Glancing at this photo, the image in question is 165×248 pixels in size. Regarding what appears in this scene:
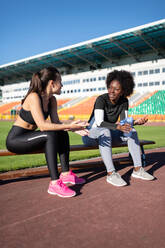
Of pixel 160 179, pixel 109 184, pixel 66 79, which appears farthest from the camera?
pixel 66 79

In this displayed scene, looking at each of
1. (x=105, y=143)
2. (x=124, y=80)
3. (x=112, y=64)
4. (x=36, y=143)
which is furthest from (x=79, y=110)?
(x=36, y=143)

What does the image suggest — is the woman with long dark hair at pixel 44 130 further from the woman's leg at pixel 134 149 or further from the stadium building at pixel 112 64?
the stadium building at pixel 112 64

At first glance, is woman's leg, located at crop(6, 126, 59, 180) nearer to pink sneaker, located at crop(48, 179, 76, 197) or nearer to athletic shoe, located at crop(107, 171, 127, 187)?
pink sneaker, located at crop(48, 179, 76, 197)

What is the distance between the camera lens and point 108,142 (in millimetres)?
3234

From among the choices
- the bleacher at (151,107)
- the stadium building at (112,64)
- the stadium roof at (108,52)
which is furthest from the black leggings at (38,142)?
the stadium roof at (108,52)

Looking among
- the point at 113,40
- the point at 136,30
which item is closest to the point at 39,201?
the point at 136,30

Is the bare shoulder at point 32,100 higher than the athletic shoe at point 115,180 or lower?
higher

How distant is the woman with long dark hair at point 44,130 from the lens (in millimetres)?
2742

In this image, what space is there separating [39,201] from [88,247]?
1107 millimetres

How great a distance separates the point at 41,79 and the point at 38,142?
0.82 meters

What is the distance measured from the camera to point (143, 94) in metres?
33.6

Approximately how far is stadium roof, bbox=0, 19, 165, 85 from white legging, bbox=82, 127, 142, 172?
28.4 m

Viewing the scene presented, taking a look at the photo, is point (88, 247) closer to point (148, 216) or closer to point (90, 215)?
point (90, 215)

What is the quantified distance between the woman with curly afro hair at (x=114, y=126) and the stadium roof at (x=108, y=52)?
28.0 metres
